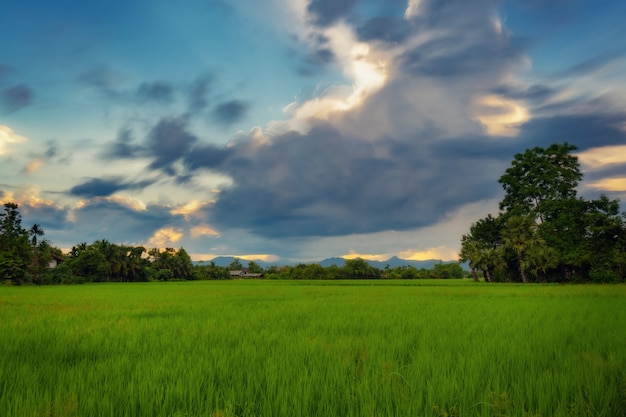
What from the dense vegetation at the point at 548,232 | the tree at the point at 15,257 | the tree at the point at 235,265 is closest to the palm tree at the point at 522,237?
the dense vegetation at the point at 548,232

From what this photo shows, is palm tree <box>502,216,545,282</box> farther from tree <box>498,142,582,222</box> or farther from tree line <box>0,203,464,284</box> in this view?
tree line <box>0,203,464,284</box>

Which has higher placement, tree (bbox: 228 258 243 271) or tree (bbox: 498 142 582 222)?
tree (bbox: 498 142 582 222)

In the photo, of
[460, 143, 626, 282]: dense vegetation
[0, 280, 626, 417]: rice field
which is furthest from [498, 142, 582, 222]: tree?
[0, 280, 626, 417]: rice field

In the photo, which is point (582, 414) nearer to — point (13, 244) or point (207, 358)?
point (207, 358)

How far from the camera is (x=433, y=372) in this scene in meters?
4.18

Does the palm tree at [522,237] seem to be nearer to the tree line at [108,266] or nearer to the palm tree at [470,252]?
the palm tree at [470,252]

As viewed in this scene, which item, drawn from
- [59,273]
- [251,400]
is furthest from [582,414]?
[59,273]

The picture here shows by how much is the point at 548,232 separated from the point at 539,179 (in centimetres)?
924

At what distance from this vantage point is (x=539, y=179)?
49.4 meters

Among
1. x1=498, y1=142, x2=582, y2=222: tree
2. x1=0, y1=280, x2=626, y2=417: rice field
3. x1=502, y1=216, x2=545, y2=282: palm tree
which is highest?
x1=498, y1=142, x2=582, y2=222: tree

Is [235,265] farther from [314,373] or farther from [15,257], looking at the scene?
[314,373]

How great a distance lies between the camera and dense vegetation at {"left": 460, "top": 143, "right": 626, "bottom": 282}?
3881cm

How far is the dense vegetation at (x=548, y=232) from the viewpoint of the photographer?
38812 mm

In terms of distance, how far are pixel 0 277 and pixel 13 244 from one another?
185 inches
